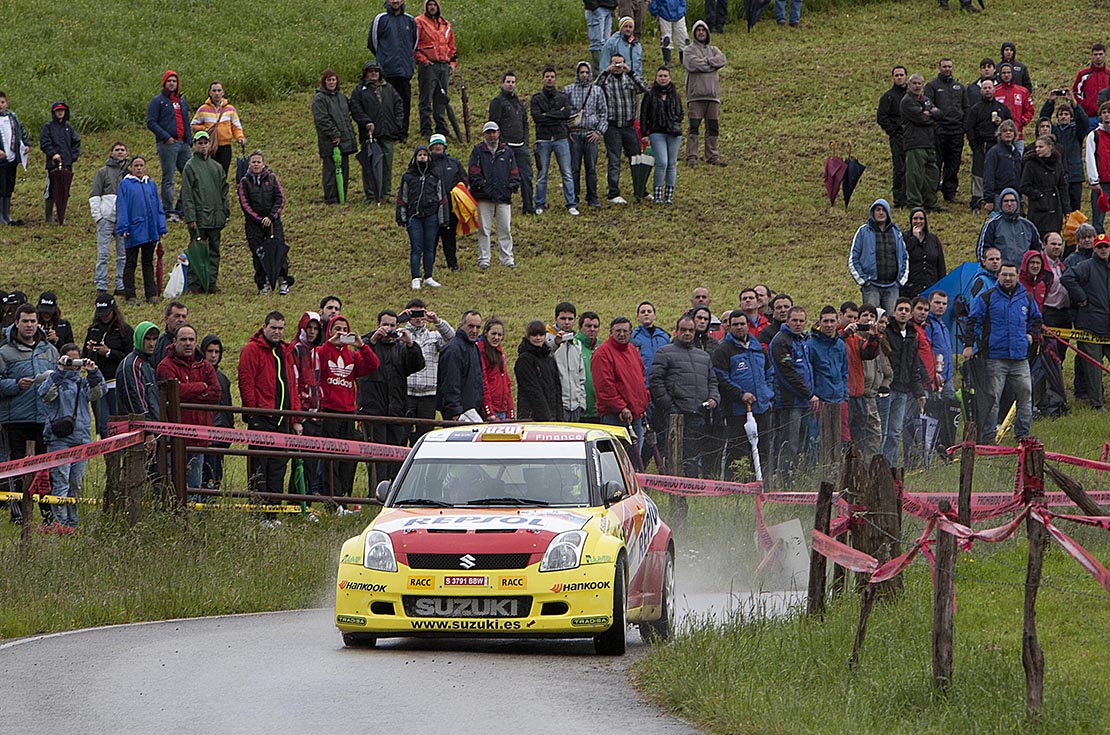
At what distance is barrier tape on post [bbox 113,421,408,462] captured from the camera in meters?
16.5

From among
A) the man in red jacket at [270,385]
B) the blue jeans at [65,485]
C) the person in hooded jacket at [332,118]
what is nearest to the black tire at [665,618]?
the man in red jacket at [270,385]

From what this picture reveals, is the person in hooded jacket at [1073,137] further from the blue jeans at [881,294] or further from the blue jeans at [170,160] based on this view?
the blue jeans at [170,160]

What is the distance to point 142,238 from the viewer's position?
2658cm

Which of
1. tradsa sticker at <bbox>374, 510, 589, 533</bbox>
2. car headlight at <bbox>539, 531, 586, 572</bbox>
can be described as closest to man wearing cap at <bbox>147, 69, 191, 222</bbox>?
tradsa sticker at <bbox>374, 510, 589, 533</bbox>

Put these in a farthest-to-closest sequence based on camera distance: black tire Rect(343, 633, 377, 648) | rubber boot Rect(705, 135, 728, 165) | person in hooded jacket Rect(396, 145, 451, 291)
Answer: rubber boot Rect(705, 135, 728, 165)
person in hooded jacket Rect(396, 145, 451, 291)
black tire Rect(343, 633, 377, 648)

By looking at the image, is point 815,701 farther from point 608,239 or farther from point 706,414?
point 608,239

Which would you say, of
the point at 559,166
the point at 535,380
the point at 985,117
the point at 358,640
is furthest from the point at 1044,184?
the point at 358,640

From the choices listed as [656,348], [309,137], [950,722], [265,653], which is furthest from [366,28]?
[950,722]

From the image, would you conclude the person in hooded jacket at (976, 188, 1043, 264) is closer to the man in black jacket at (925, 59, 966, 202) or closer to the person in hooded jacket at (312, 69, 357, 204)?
the man in black jacket at (925, 59, 966, 202)

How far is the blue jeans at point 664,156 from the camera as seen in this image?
30562 mm

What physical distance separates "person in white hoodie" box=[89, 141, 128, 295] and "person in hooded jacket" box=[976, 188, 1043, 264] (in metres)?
13.7

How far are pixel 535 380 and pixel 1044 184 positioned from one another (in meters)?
12.2

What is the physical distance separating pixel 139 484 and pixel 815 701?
8.59m

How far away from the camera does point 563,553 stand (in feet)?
38.1
